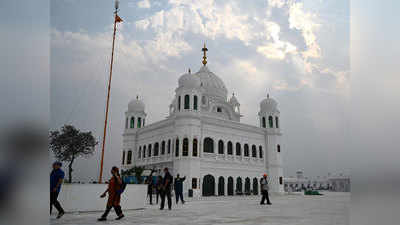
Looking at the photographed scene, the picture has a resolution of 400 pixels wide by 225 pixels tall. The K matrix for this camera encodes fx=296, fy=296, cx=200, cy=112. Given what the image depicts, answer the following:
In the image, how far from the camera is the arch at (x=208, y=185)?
2853 centimetres

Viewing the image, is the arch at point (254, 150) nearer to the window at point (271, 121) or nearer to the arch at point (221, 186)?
the window at point (271, 121)

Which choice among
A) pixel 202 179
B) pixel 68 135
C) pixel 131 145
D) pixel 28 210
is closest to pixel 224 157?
pixel 202 179

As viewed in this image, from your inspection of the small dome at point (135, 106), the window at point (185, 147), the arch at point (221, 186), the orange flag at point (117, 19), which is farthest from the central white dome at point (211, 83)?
the orange flag at point (117, 19)

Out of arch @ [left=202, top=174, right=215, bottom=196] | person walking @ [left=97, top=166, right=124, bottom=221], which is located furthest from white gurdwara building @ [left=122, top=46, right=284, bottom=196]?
person walking @ [left=97, top=166, right=124, bottom=221]

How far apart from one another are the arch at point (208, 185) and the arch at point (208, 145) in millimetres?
2519

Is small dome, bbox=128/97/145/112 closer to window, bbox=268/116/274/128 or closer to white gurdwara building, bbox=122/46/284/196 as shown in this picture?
white gurdwara building, bbox=122/46/284/196

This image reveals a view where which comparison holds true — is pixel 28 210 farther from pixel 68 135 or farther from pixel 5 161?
pixel 68 135

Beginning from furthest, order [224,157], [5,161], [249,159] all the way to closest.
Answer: [249,159], [224,157], [5,161]

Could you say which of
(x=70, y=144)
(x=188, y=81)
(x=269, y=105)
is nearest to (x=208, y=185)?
(x=188, y=81)

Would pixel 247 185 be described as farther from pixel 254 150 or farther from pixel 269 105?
pixel 269 105

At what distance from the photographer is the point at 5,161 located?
14.4 ft

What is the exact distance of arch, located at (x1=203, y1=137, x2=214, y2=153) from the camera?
1177 inches

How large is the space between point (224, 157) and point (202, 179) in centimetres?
367

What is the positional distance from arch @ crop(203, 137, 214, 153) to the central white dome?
27.8 feet
